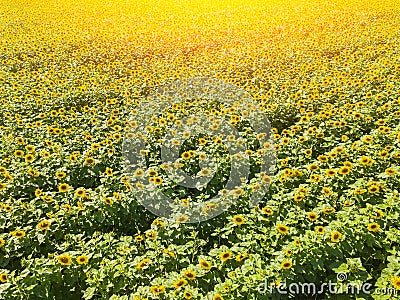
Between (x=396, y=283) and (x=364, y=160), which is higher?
(x=364, y=160)

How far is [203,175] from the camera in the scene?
13.8ft

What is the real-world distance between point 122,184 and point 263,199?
5.56ft

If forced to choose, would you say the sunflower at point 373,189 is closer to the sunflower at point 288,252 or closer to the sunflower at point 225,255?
the sunflower at point 288,252

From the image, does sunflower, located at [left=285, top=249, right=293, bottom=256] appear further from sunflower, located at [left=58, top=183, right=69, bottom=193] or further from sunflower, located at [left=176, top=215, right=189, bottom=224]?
sunflower, located at [left=58, top=183, right=69, bottom=193]

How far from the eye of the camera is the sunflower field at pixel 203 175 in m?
2.81

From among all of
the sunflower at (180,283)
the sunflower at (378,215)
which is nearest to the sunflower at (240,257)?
the sunflower at (180,283)

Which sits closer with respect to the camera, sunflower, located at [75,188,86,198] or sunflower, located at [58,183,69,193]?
sunflower, located at [75,188,86,198]

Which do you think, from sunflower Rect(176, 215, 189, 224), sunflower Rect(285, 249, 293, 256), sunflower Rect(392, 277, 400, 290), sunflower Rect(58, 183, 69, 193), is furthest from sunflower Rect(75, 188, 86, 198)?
sunflower Rect(392, 277, 400, 290)

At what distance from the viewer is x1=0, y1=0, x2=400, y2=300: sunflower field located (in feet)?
9.23

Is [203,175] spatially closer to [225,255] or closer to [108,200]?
[108,200]

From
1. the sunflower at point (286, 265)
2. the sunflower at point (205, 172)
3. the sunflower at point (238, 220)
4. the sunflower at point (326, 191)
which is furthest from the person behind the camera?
the sunflower at point (205, 172)

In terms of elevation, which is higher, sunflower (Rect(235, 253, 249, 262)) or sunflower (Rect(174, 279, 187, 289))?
sunflower (Rect(235, 253, 249, 262))

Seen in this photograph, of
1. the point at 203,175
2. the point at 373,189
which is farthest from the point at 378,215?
the point at 203,175

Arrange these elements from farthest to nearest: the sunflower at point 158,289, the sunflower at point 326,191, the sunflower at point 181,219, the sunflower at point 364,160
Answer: the sunflower at point 364,160 → the sunflower at point 326,191 → the sunflower at point 181,219 → the sunflower at point 158,289
